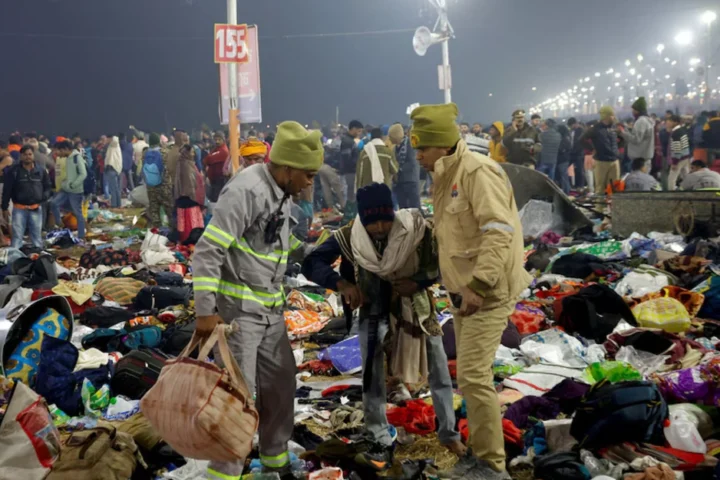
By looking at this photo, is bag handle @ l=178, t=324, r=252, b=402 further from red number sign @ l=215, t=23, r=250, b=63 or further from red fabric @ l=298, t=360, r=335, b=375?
red number sign @ l=215, t=23, r=250, b=63

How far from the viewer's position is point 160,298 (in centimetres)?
912

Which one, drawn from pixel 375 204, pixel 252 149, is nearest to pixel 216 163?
pixel 252 149

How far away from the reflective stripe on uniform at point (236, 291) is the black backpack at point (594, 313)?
13.5 feet

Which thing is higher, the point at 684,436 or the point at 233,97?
the point at 233,97

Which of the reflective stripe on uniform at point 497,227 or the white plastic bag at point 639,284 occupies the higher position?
the reflective stripe on uniform at point 497,227

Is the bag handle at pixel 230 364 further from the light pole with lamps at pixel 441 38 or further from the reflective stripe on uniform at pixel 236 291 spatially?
the light pole with lamps at pixel 441 38

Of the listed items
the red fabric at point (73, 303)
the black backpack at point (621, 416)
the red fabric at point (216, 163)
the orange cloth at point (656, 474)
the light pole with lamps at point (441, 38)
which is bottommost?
the orange cloth at point (656, 474)

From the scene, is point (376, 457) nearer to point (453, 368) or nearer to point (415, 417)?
point (415, 417)

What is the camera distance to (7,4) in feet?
174

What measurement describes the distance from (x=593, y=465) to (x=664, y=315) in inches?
127

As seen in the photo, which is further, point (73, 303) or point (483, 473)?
point (73, 303)

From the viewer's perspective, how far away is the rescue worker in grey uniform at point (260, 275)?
3.88 metres

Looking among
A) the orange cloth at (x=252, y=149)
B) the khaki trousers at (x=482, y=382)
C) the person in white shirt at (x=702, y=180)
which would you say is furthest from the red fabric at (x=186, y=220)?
the khaki trousers at (x=482, y=382)

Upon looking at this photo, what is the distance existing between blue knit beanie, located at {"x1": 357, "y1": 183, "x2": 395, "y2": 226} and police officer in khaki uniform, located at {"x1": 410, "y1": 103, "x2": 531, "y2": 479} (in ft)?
1.51
